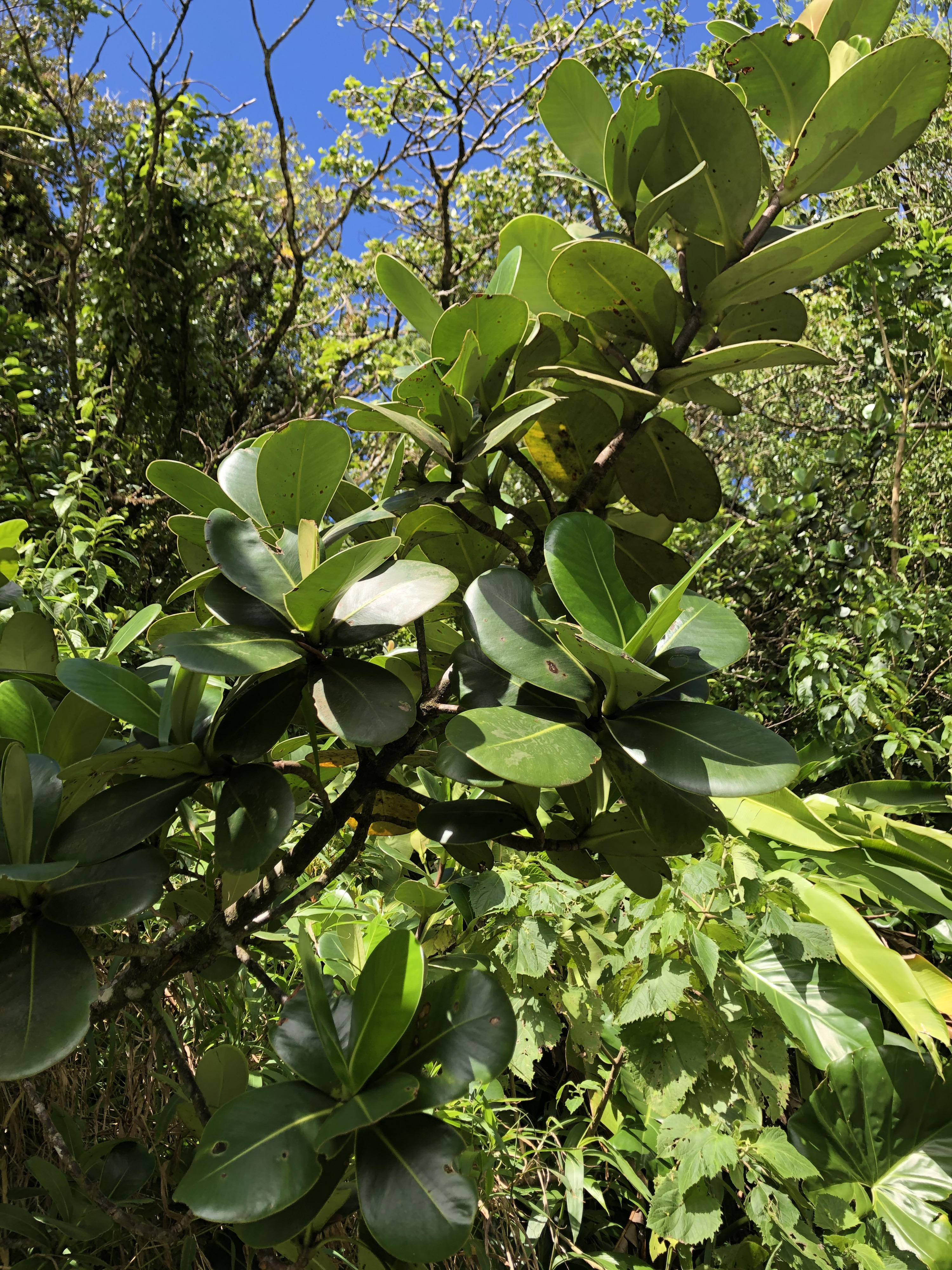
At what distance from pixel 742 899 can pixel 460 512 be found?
862mm

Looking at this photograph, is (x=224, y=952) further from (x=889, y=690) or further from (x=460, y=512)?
(x=889, y=690)

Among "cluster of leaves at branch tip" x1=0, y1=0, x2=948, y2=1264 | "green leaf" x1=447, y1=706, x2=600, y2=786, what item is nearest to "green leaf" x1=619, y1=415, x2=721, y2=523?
"cluster of leaves at branch tip" x1=0, y1=0, x2=948, y2=1264

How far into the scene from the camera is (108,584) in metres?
3.33

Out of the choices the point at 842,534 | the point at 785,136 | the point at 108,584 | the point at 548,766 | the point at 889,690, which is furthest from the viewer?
the point at 108,584

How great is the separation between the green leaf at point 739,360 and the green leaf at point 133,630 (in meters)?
0.36

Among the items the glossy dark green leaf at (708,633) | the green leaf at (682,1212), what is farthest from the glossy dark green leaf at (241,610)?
the green leaf at (682,1212)

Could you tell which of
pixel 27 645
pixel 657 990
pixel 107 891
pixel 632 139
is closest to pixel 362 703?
pixel 107 891

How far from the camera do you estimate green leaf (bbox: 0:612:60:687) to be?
490 millimetres

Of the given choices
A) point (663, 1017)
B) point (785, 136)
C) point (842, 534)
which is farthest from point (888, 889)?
point (842, 534)

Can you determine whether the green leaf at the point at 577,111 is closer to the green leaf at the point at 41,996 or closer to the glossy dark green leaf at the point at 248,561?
the glossy dark green leaf at the point at 248,561

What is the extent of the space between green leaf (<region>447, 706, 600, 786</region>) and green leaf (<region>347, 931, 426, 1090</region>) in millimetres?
137

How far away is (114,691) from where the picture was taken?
0.41 meters

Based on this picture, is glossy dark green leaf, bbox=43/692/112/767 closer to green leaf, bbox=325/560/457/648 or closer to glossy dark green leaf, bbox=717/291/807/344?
green leaf, bbox=325/560/457/648

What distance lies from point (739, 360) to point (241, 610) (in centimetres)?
31
